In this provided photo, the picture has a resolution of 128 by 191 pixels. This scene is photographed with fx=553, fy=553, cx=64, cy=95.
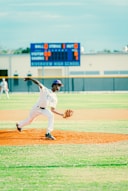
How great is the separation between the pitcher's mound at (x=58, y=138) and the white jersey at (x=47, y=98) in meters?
0.78

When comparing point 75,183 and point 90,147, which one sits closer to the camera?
point 75,183

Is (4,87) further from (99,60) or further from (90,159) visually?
(90,159)

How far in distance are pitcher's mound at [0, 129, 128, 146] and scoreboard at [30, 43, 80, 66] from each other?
33734 millimetres

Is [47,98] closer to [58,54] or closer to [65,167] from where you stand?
[65,167]

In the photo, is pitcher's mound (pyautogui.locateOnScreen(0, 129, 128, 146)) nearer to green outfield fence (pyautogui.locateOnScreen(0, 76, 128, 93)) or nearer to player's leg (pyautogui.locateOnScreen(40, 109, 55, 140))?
player's leg (pyautogui.locateOnScreen(40, 109, 55, 140))

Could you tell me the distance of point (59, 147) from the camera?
10711mm

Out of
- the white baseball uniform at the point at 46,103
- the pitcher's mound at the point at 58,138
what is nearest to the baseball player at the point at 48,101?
the white baseball uniform at the point at 46,103

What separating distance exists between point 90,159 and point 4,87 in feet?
106

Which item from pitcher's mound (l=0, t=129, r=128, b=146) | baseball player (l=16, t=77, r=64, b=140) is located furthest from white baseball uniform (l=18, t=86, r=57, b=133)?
pitcher's mound (l=0, t=129, r=128, b=146)

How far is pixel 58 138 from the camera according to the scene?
1230 centimetres

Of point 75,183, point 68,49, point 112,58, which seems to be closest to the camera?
point 75,183

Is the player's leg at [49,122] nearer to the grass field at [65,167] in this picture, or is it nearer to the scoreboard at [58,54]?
the grass field at [65,167]

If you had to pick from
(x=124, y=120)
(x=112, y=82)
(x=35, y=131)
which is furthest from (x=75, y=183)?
(x=112, y=82)

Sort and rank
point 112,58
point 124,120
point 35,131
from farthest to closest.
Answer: point 112,58, point 124,120, point 35,131
